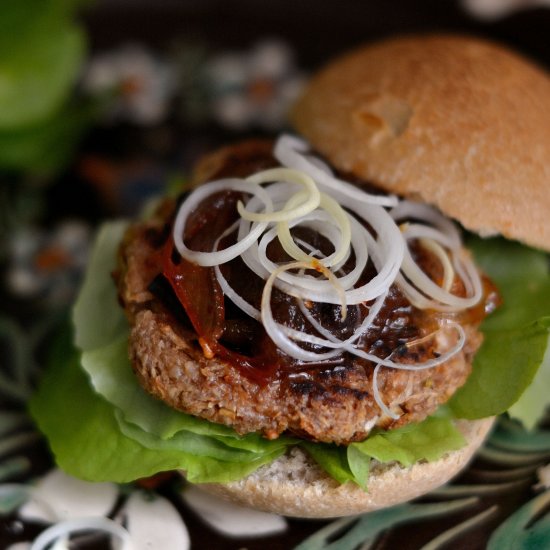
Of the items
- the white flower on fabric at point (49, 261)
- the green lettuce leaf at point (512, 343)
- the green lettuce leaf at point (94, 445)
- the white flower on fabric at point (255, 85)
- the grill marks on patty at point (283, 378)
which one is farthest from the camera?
the white flower on fabric at point (255, 85)

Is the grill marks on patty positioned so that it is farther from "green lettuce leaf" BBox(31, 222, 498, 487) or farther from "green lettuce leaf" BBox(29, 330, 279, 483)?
"green lettuce leaf" BBox(29, 330, 279, 483)

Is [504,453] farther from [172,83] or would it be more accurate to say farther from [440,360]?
[172,83]

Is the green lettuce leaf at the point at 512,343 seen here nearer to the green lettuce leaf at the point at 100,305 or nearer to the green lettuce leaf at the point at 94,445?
the green lettuce leaf at the point at 94,445

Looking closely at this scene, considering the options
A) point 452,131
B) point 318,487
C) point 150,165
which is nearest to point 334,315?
point 318,487

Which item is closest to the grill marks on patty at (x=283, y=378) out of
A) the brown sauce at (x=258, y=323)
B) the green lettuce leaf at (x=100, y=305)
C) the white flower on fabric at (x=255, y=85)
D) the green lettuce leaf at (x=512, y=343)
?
the brown sauce at (x=258, y=323)

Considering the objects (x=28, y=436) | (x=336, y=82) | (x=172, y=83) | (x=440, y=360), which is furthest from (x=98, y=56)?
(x=440, y=360)
